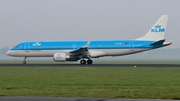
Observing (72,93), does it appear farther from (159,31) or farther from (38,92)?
(159,31)

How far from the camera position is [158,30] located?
51531 millimetres

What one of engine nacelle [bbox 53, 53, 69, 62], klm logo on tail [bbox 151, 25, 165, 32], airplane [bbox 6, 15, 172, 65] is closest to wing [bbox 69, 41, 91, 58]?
airplane [bbox 6, 15, 172, 65]

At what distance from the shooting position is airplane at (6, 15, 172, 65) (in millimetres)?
49597

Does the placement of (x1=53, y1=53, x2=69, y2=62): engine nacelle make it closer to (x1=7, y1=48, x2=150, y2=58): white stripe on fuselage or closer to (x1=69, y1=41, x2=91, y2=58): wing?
(x1=69, y1=41, x2=91, y2=58): wing

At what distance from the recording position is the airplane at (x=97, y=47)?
49.6 m

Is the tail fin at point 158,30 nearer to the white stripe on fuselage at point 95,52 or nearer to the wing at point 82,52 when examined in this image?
the white stripe on fuselage at point 95,52

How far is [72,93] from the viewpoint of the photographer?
18.2 meters

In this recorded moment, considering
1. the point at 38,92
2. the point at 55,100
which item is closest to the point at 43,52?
the point at 38,92

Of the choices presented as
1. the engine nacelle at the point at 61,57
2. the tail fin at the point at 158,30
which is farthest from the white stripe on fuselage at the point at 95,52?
the engine nacelle at the point at 61,57

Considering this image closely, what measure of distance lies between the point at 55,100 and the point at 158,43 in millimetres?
35098

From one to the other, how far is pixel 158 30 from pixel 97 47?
8.37m

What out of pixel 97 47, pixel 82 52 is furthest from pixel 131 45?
pixel 82 52

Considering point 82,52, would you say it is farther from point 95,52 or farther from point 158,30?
point 158,30

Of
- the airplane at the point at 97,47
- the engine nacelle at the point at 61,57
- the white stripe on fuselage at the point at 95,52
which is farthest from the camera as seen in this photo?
the white stripe on fuselage at the point at 95,52
